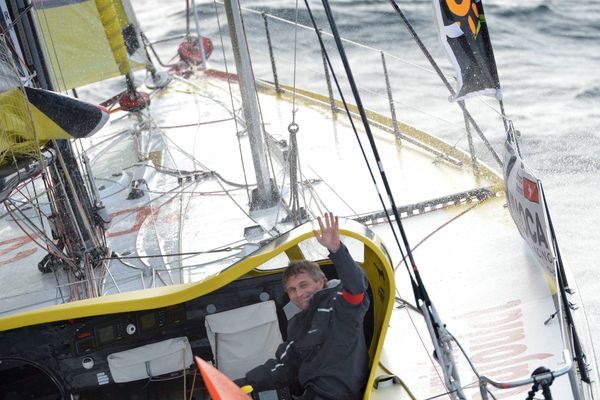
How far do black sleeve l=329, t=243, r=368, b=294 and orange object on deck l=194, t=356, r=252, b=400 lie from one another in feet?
1.59

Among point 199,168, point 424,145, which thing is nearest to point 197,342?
point 199,168

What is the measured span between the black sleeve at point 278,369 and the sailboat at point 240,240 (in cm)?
13

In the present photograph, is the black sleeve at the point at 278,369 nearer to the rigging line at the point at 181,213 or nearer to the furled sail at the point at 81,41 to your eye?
the rigging line at the point at 181,213

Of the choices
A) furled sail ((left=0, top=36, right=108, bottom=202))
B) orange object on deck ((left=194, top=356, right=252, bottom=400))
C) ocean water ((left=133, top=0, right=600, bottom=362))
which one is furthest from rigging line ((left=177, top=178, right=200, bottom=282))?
orange object on deck ((left=194, top=356, right=252, bottom=400))

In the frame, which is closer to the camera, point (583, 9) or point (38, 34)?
point (38, 34)

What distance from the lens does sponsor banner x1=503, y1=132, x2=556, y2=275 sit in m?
3.69

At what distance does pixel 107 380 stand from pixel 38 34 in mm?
1849

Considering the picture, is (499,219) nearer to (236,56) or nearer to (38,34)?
(236,56)

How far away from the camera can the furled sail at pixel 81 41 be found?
6.18 meters

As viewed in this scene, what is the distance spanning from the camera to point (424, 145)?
19.1 ft

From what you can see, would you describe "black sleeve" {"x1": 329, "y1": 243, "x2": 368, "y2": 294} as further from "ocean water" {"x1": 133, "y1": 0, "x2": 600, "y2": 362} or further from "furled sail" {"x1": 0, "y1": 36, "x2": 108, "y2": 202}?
"furled sail" {"x1": 0, "y1": 36, "x2": 108, "y2": 202}

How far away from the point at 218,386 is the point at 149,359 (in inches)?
34.7

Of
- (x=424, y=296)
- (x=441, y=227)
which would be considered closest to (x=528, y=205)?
(x=441, y=227)

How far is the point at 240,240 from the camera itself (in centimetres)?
467
